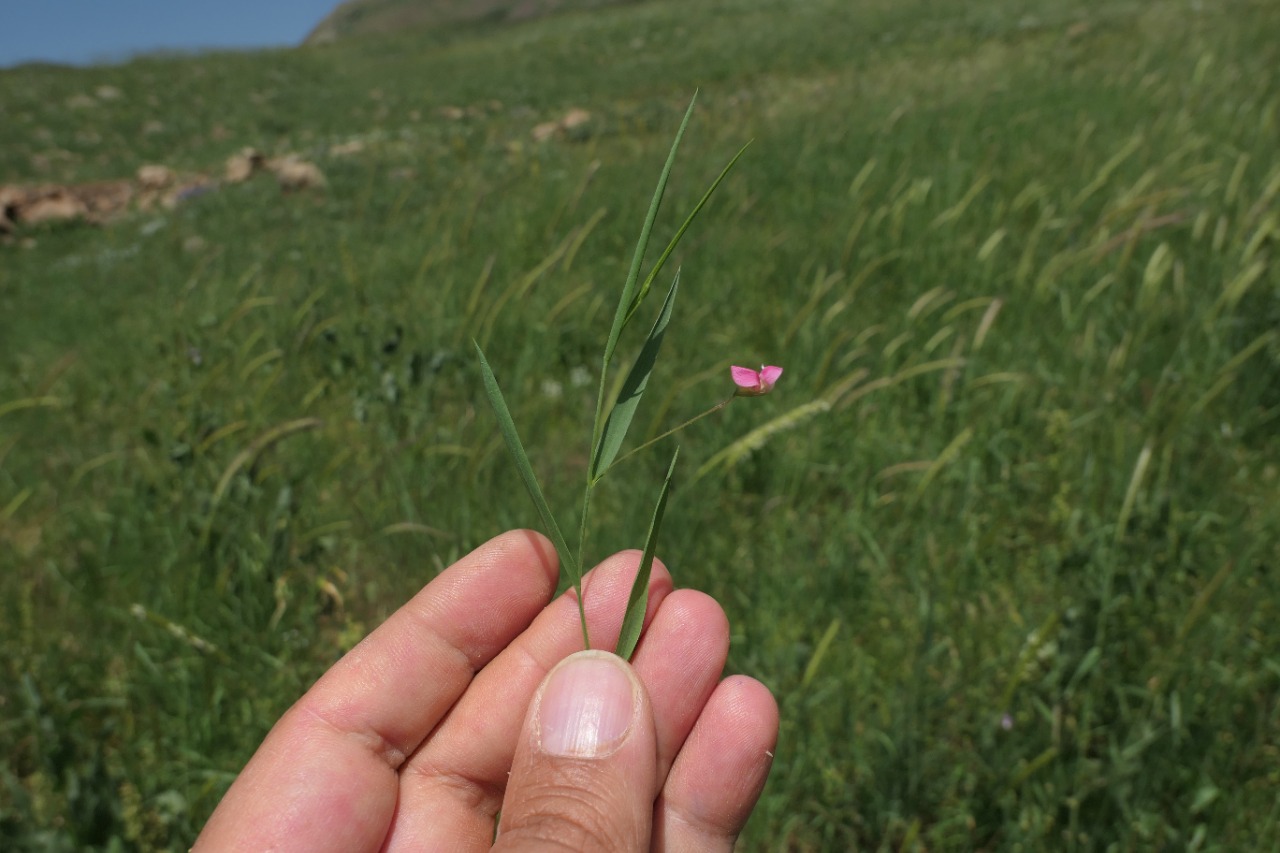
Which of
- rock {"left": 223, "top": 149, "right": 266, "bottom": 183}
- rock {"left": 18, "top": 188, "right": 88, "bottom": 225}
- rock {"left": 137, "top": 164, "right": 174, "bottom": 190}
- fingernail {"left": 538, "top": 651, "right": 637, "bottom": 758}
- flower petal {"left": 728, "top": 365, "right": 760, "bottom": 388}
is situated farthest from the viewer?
rock {"left": 137, "top": 164, "right": 174, "bottom": 190}

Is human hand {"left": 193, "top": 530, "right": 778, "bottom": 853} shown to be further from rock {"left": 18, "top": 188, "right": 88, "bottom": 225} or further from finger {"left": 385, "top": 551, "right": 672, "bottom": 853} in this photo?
rock {"left": 18, "top": 188, "right": 88, "bottom": 225}

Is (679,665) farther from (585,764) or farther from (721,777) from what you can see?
(585,764)

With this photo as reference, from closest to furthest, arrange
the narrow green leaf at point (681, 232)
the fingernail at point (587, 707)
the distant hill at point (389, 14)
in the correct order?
the narrow green leaf at point (681, 232)
the fingernail at point (587, 707)
the distant hill at point (389, 14)

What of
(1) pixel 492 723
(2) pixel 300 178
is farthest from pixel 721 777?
(2) pixel 300 178

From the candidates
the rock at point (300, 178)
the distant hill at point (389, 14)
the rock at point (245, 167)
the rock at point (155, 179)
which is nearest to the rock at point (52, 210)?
the rock at point (155, 179)

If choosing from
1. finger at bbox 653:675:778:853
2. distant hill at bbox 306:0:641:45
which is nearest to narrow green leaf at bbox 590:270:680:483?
finger at bbox 653:675:778:853

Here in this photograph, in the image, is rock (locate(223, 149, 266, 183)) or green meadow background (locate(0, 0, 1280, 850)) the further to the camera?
rock (locate(223, 149, 266, 183))

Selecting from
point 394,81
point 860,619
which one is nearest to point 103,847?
point 860,619

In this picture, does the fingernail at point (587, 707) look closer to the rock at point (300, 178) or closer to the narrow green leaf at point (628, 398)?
the narrow green leaf at point (628, 398)
